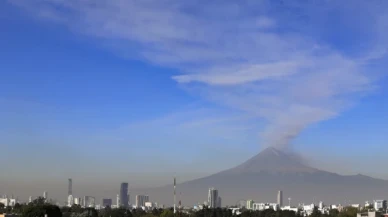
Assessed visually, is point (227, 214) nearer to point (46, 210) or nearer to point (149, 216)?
point (149, 216)

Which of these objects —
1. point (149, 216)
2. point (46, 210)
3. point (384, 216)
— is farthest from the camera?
point (149, 216)

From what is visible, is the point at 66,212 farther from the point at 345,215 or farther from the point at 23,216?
the point at 345,215

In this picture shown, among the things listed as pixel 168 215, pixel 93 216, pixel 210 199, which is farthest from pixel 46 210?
pixel 210 199

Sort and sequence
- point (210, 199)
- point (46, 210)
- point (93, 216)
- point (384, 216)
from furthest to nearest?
point (210, 199)
point (93, 216)
point (46, 210)
point (384, 216)

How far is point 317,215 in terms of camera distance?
286 feet

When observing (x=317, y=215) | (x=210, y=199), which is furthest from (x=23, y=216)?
(x=210, y=199)

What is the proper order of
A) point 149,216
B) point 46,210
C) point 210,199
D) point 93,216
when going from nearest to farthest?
point 46,210, point 93,216, point 149,216, point 210,199

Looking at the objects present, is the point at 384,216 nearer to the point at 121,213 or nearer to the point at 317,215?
the point at 317,215

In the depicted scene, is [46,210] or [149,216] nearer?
[46,210]

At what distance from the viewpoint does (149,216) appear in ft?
268

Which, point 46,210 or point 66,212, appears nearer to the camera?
point 46,210

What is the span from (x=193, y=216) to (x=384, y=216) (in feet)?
116

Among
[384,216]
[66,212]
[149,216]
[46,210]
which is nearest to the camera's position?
[384,216]

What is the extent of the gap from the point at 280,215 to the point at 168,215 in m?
Result: 16.8
